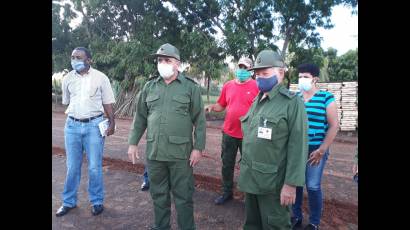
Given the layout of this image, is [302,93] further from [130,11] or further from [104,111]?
[130,11]

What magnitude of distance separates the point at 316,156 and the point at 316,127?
0.29 metres

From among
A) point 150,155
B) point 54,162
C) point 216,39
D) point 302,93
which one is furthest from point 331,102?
point 216,39

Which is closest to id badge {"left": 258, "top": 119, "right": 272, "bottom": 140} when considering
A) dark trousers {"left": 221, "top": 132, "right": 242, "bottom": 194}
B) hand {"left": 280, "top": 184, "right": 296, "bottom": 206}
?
hand {"left": 280, "top": 184, "right": 296, "bottom": 206}

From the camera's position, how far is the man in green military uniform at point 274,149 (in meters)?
2.35

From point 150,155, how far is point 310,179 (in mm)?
1601

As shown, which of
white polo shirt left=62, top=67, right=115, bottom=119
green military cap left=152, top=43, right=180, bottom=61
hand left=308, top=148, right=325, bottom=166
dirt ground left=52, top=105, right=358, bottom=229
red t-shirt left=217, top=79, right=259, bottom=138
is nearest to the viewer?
hand left=308, top=148, right=325, bottom=166

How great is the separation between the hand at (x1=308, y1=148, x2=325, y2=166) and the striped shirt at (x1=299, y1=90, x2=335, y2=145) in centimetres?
13

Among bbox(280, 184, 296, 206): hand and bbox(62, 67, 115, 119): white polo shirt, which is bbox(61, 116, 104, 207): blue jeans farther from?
bbox(280, 184, 296, 206): hand

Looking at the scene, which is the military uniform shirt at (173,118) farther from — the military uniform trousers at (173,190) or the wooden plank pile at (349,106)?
the wooden plank pile at (349,106)

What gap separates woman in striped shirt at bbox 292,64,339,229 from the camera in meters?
2.99

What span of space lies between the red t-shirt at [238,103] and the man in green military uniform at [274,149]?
3.76ft

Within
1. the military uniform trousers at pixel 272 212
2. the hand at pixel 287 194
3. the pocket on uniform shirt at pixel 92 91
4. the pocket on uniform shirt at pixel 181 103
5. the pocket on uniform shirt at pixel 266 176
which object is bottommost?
the military uniform trousers at pixel 272 212

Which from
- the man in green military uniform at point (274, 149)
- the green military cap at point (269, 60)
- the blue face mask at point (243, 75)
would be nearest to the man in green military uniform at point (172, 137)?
the man in green military uniform at point (274, 149)
